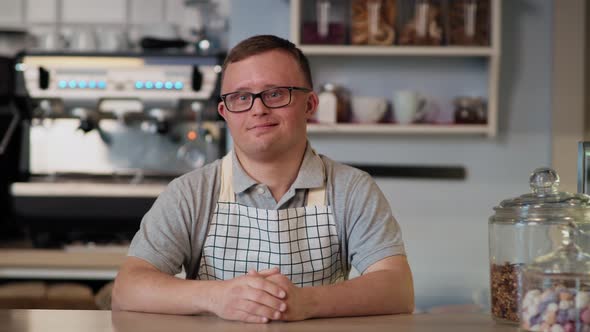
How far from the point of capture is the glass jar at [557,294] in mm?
1184

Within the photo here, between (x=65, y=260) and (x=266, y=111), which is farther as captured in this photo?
(x=65, y=260)

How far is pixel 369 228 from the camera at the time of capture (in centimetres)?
169

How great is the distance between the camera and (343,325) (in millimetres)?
1366

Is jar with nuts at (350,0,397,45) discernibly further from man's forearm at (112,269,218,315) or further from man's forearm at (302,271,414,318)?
man's forearm at (112,269,218,315)

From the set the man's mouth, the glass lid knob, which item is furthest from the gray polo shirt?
the glass lid knob

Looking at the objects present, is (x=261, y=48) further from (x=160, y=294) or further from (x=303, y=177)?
(x=160, y=294)

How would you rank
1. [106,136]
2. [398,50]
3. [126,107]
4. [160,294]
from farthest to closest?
1. [106,136]
2. [126,107]
3. [398,50]
4. [160,294]

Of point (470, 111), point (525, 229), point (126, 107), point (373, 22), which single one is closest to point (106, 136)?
point (126, 107)

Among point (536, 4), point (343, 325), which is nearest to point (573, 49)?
point (536, 4)

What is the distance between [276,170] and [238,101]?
0.52ft

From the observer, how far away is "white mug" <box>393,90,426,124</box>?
10.6ft

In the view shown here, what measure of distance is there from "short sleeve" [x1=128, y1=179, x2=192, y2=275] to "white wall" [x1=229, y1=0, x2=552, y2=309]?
166cm

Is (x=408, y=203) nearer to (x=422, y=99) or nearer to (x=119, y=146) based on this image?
(x=422, y=99)

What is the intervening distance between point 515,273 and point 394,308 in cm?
26
